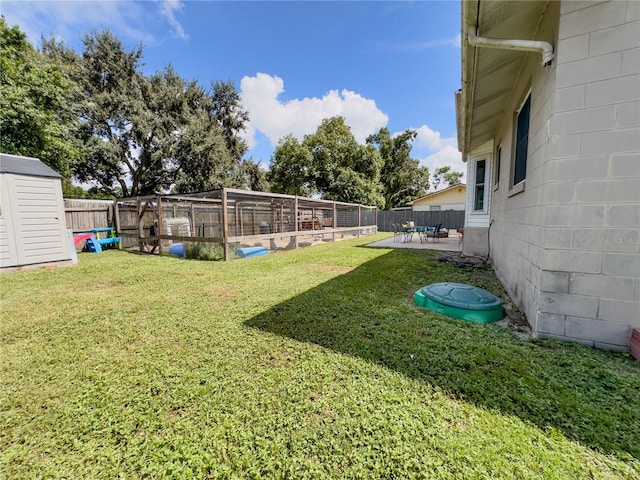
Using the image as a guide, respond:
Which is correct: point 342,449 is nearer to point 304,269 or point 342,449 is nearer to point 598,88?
point 598,88

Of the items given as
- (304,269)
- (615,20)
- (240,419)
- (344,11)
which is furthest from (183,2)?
(240,419)

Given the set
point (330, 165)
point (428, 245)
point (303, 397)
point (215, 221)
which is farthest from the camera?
point (330, 165)

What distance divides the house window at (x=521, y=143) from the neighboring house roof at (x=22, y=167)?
9298 mm

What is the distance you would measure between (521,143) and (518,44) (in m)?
1.69

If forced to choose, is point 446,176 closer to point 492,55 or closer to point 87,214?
point 492,55

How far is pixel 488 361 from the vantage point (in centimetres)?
214

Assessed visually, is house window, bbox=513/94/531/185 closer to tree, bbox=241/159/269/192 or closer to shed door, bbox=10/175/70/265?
shed door, bbox=10/175/70/265

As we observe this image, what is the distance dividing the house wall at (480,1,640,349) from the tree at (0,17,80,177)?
12841mm

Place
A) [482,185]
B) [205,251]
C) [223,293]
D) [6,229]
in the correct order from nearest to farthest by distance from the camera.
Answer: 1. [223,293]
2. [6,229]
3. [482,185]
4. [205,251]

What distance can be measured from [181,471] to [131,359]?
1.40 meters

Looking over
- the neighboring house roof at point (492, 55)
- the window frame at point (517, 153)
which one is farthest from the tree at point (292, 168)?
the window frame at point (517, 153)

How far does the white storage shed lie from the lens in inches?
212

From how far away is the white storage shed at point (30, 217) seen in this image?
5.39 m

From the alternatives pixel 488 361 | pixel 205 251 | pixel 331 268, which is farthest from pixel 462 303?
pixel 205 251
